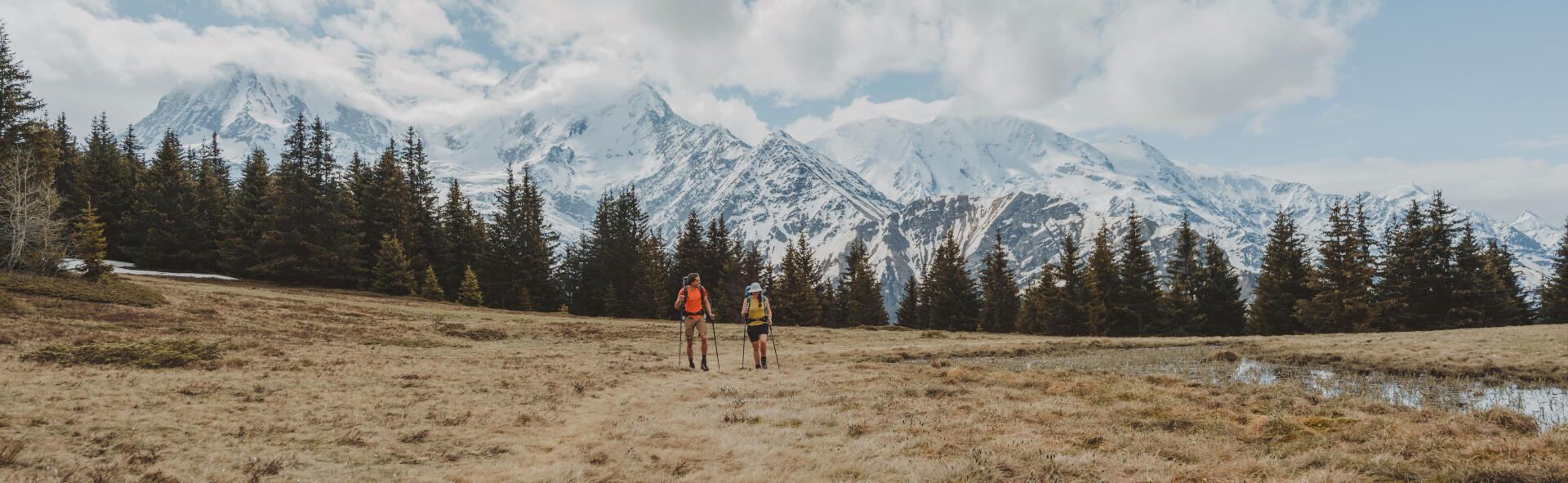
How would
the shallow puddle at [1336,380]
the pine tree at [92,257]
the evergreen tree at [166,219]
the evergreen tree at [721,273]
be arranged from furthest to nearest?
the evergreen tree at [721,273] < the evergreen tree at [166,219] < the pine tree at [92,257] < the shallow puddle at [1336,380]

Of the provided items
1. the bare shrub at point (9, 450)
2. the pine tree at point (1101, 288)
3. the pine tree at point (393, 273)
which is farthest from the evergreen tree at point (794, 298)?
the bare shrub at point (9, 450)

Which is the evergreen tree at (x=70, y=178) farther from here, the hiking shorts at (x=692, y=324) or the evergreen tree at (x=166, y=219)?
the hiking shorts at (x=692, y=324)

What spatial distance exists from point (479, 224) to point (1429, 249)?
8228cm

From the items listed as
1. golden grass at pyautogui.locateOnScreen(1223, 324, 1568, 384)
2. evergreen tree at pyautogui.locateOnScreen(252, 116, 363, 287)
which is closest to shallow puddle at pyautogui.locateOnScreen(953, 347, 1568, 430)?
golden grass at pyautogui.locateOnScreen(1223, 324, 1568, 384)

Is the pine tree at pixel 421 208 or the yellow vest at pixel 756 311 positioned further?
the pine tree at pixel 421 208

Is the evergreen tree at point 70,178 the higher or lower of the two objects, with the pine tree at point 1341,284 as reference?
higher

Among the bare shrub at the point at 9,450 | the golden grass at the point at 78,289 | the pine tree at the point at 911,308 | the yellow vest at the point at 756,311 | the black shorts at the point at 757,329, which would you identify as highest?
the golden grass at the point at 78,289

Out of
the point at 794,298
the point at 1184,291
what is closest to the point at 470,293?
the point at 794,298

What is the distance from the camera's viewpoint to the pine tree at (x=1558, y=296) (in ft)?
173

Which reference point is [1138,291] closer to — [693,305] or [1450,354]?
[1450,354]

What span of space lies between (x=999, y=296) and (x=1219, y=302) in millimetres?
19863

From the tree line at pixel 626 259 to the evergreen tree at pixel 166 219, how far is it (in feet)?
0.57

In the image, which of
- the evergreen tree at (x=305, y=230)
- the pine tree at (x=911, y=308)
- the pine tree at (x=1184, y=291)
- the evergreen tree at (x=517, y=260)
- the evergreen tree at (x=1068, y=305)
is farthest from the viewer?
the pine tree at (x=911, y=308)

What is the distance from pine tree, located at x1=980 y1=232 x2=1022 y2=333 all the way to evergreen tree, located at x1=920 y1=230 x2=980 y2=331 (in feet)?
4.22
